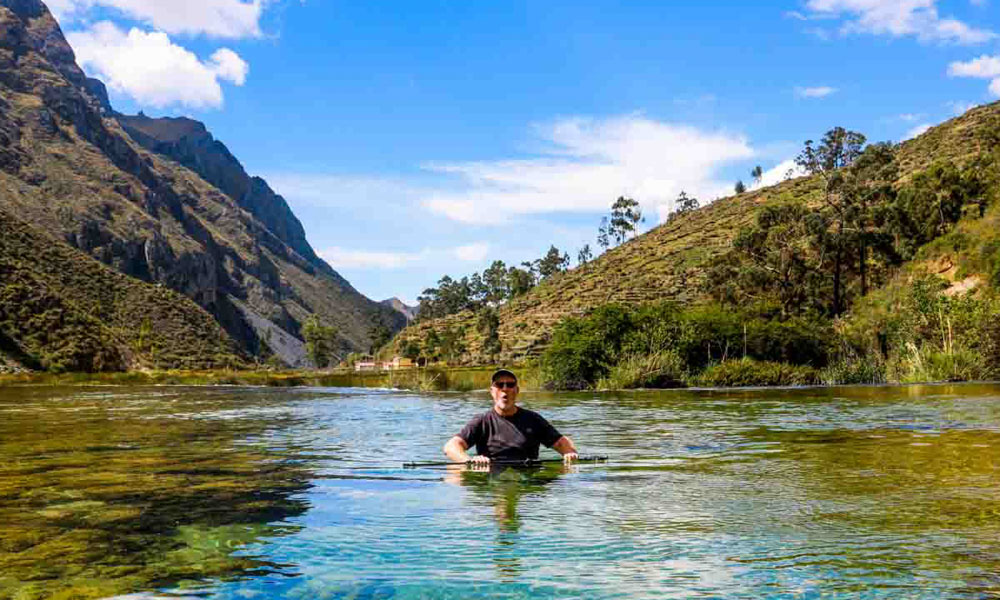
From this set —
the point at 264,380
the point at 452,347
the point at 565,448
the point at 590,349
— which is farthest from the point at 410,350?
the point at 565,448

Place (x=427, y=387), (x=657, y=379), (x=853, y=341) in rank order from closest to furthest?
(x=657, y=379) → (x=853, y=341) → (x=427, y=387)

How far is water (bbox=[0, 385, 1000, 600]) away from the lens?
260 inches

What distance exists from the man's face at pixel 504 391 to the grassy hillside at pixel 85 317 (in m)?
102

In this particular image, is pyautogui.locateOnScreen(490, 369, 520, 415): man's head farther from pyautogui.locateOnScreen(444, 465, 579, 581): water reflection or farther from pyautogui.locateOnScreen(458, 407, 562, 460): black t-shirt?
pyautogui.locateOnScreen(444, 465, 579, 581): water reflection

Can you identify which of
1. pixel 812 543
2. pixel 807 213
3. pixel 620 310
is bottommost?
pixel 812 543

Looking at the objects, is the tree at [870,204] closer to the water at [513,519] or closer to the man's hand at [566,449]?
the water at [513,519]

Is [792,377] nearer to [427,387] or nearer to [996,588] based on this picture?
[427,387]

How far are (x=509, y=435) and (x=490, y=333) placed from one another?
11893 cm

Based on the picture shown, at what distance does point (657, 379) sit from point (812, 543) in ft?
129

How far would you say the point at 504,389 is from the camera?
12.2 m

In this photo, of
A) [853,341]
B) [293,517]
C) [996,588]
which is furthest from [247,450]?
[853,341]

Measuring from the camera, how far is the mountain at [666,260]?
118 m

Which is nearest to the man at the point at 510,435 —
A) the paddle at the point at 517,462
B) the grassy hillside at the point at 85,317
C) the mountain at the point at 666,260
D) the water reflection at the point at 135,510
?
the paddle at the point at 517,462

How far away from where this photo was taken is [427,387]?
183 ft
